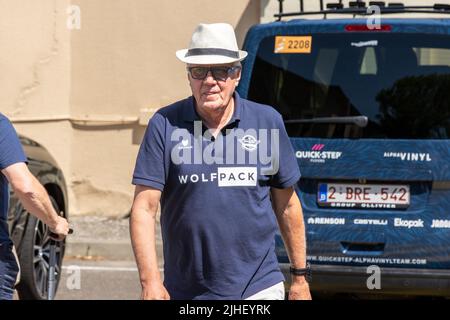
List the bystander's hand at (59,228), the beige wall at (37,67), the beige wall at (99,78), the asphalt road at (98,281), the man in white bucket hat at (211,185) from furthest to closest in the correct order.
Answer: the beige wall at (99,78) < the beige wall at (37,67) < the asphalt road at (98,281) < the bystander's hand at (59,228) < the man in white bucket hat at (211,185)

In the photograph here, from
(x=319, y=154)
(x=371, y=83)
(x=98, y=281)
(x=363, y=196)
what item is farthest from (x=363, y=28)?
(x=98, y=281)

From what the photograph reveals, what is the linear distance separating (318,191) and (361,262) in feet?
1.73

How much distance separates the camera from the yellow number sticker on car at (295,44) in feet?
24.4

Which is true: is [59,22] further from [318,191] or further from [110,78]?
[318,191]

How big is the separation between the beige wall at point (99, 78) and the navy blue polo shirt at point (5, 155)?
8.22 m

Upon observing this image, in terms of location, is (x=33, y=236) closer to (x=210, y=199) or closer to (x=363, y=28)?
(x=363, y=28)

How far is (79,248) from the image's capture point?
11.9 meters

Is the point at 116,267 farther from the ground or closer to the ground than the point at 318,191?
closer to the ground

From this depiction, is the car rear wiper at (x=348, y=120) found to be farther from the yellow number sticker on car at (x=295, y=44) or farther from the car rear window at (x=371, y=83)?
the yellow number sticker on car at (x=295, y=44)

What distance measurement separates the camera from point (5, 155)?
4.98 m

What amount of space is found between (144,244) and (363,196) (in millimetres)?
2992

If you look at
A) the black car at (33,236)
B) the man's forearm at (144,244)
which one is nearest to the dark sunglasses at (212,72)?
the man's forearm at (144,244)

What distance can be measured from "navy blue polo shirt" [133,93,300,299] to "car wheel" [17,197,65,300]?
3.60 metres
